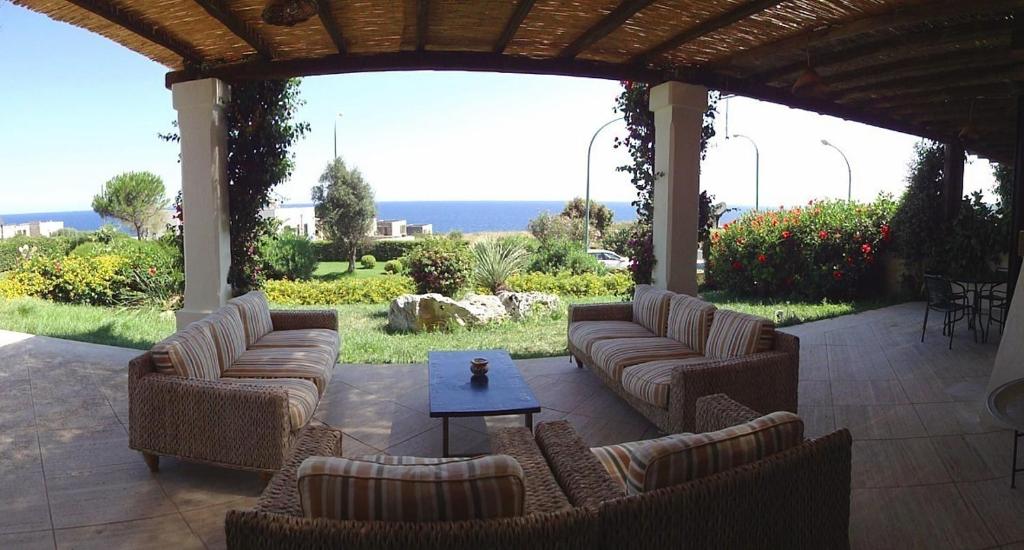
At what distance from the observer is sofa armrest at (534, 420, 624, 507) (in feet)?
5.73

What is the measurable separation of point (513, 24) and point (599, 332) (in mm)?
2325

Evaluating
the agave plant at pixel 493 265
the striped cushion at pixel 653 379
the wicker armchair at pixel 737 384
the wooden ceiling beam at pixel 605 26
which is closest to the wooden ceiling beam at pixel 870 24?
the wooden ceiling beam at pixel 605 26

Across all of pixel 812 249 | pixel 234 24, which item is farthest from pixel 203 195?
pixel 812 249

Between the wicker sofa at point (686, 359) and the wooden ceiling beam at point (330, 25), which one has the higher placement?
the wooden ceiling beam at point (330, 25)

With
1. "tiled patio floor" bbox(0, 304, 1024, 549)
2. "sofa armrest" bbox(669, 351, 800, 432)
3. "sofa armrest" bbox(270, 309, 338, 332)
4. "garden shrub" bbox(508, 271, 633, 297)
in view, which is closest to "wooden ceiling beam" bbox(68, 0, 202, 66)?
"sofa armrest" bbox(270, 309, 338, 332)

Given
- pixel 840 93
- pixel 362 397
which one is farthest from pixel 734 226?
pixel 362 397

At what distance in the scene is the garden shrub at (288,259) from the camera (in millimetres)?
11781

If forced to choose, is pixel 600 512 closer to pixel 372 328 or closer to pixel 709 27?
pixel 709 27

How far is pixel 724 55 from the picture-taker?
17.4 ft

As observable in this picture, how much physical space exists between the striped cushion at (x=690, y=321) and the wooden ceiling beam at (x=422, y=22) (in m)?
2.68

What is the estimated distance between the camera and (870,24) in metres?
4.16

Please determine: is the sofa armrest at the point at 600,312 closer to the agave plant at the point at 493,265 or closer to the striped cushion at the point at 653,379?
the striped cushion at the point at 653,379

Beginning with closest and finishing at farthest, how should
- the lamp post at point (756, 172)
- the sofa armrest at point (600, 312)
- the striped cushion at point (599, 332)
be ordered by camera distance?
the striped cushion at point (599, 332) → the sofa armrest at point (600, 312) → the lamp post at point (756, 172)

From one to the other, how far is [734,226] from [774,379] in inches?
299
